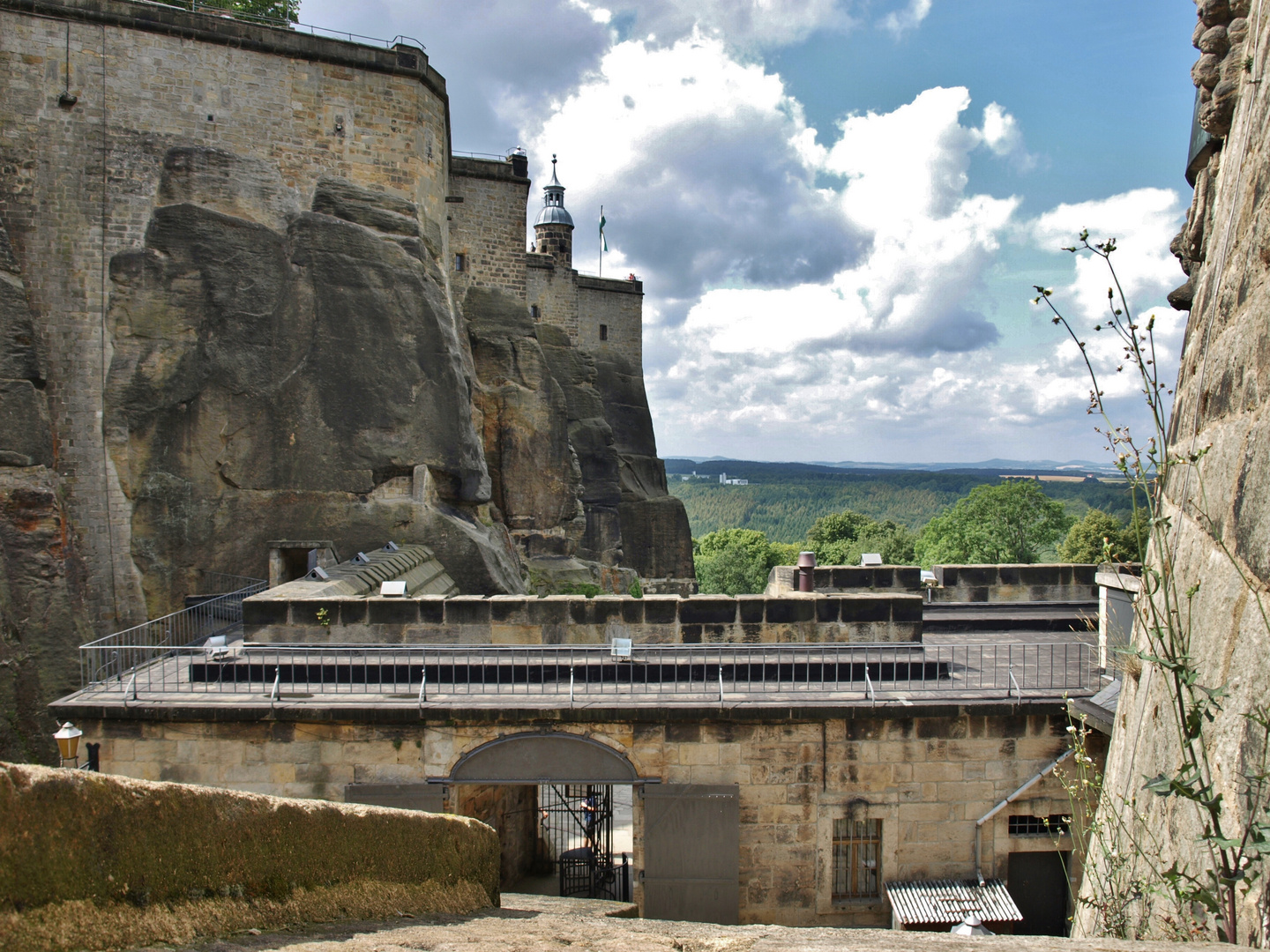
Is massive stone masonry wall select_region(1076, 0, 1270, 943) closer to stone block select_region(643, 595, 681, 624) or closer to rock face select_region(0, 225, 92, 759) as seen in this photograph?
stone block select_region(643, 595, 681, 624)

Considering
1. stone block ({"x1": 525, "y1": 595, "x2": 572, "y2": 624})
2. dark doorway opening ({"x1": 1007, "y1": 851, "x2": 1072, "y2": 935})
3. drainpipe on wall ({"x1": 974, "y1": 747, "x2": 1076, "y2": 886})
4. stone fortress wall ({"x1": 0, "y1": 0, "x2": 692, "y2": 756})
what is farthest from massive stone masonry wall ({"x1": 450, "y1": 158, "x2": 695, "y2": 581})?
dark doorway opening ({"x1": 1007, "y1": 851, "x2": 1072, "y2": 935})

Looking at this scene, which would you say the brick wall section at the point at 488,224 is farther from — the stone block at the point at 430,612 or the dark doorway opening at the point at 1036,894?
the dark doorway opening at the point at 1036,894

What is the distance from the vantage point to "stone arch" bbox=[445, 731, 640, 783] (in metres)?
8.88

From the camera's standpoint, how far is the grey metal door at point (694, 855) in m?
8.91

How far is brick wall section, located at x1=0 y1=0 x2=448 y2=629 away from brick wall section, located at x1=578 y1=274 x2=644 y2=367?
2134 centimetres

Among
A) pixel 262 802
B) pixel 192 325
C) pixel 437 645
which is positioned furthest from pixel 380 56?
pixel 262 802

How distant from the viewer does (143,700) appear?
9070mm

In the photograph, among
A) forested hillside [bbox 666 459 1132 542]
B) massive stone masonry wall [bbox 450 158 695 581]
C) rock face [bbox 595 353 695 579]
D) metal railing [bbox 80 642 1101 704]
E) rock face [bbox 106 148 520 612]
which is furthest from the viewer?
forested hillside [bbox 666 459 1132 542]

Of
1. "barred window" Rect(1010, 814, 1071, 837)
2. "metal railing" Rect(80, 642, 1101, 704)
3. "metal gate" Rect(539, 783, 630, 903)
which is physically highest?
"metal railing" Rect(80, 642, 1101, 704)

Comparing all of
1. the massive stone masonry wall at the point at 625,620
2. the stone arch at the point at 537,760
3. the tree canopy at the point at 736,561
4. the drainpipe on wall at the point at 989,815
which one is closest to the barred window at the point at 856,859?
the drainpipe on wall at the point at 989,815

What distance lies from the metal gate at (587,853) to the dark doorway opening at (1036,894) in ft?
15.6

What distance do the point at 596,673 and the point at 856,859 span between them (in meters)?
3.58

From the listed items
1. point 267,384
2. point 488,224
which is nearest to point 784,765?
point 267,384

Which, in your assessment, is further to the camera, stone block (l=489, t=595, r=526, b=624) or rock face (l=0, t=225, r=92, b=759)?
rock face (l=0, t=225, r=92, b=759)
